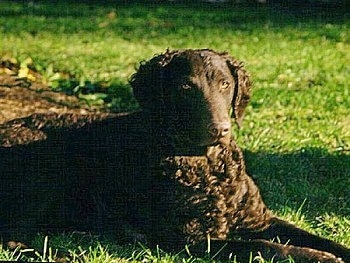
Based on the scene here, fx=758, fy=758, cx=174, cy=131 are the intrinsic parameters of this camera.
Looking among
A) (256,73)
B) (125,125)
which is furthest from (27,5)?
(125,125)

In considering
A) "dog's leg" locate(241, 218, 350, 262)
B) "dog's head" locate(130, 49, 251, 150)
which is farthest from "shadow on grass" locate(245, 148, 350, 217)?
"dog's head" locate(130, 49, 251, 150)

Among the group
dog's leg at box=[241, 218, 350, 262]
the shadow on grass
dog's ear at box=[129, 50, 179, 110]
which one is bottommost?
the shadow on grass

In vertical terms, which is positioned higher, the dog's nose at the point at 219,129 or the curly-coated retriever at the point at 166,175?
the dog's nose at the point at 219,129

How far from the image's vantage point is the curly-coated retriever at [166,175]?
436 cm

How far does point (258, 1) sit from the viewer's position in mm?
20688

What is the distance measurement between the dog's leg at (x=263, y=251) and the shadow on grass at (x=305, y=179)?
89 centimetres

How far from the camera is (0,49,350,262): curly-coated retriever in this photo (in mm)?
4363

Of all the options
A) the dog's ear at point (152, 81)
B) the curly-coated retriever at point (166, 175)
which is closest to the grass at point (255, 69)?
the curly-coated retriever at point (166, 175)

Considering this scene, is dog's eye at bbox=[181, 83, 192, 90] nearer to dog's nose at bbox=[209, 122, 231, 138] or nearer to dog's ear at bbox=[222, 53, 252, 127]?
dog's nose at bbox=[209, 122, 231, 138]

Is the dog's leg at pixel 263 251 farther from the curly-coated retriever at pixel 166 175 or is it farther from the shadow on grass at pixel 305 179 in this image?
the shadow on grass at pixel 305 179

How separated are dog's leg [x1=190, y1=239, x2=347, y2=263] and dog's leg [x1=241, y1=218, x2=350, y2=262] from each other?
0.39 ft

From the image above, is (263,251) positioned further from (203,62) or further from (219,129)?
(203,62)

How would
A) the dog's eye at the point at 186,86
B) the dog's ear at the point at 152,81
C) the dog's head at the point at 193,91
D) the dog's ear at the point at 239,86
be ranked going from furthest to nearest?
the dog's ear at the point at 239,86, the dog's ear at the point at 152,81, the dog's eye at the point at 186,86, the dog's head at the point at 193,91

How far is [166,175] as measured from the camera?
454 centimetres
